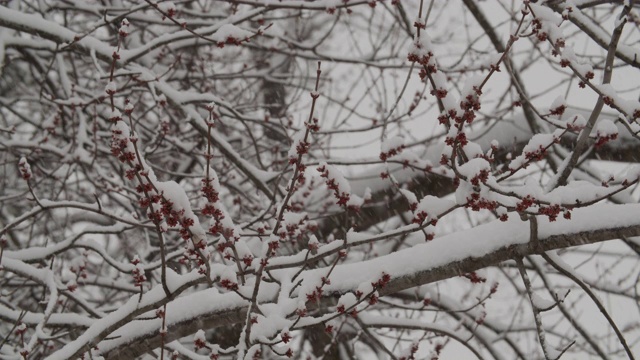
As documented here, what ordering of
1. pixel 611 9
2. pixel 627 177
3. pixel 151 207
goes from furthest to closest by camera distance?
pixel 611 9, pixel 627 177, pixel 151 207

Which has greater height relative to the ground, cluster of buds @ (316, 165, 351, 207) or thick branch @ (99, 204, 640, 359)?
cluster of buds @ (316, 165, 351, 207)

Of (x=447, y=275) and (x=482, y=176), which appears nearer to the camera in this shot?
(x=482, y=176)

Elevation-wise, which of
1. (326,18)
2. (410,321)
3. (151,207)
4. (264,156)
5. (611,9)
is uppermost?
→ (326,18)

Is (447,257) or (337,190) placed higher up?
(337,190)

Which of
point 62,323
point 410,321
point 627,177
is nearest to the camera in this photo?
point 627,177

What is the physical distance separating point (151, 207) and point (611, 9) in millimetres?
4424

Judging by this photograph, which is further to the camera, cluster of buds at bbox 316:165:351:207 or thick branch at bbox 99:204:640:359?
thick branch at bbox 99:204:640:359

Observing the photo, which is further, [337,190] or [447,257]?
[447,257]

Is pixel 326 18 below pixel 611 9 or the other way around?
the other way around

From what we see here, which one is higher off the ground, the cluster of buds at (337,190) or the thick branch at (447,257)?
the cluster of buds at (337,190)

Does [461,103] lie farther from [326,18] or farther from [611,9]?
[326,18]

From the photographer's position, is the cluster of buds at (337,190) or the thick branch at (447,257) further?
the thick branch at (447,257)

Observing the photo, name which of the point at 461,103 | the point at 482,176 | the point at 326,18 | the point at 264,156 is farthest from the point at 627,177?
the point at 326,18

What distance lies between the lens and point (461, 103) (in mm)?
1798
